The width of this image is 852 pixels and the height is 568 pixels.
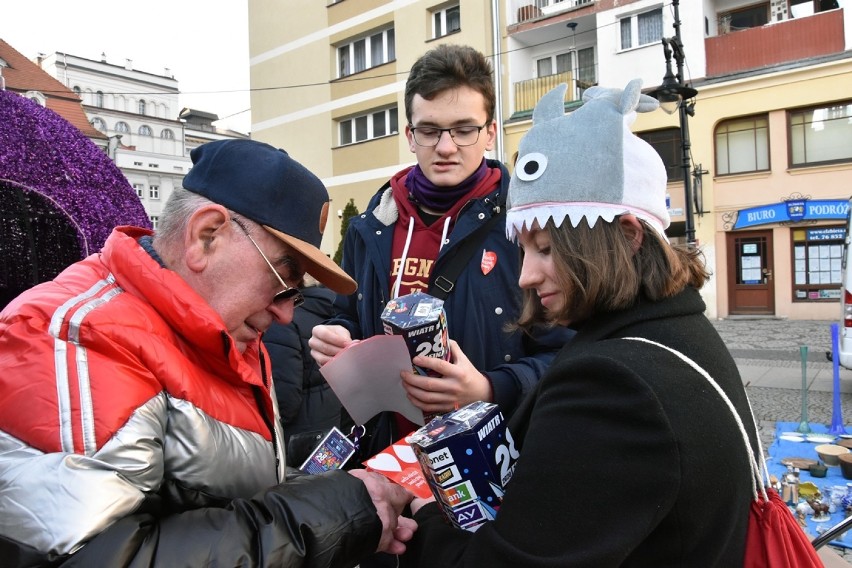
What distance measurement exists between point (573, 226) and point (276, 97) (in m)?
24.5

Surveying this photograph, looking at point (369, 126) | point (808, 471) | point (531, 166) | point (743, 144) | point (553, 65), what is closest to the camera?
point (531, 166)

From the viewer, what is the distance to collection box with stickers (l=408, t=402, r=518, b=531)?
123 centimetres

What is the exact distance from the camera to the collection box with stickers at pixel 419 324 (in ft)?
4.93

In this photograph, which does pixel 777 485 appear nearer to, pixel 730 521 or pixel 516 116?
pixel 730 521

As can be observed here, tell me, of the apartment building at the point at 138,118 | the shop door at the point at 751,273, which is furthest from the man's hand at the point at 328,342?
the apartment building at the point at 138,118

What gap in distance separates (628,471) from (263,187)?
995 mm

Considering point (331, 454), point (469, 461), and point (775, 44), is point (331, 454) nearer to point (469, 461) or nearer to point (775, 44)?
point (469, 461)

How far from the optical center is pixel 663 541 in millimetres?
1067

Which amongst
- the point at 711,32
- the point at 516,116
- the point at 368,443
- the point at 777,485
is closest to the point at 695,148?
the point at 711,32

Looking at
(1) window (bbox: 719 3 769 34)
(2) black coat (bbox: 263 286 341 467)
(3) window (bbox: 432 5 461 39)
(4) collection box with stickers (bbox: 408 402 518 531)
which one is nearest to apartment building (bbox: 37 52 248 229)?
(3) window (bbox: 432 5 461 39)

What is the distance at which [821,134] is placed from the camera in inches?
597

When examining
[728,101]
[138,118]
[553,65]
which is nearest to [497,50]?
[553,65]

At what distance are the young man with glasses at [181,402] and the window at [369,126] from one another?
1910cm

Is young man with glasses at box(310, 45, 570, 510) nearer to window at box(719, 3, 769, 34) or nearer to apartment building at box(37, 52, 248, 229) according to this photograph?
window at box(719, 3, 769, 34)
